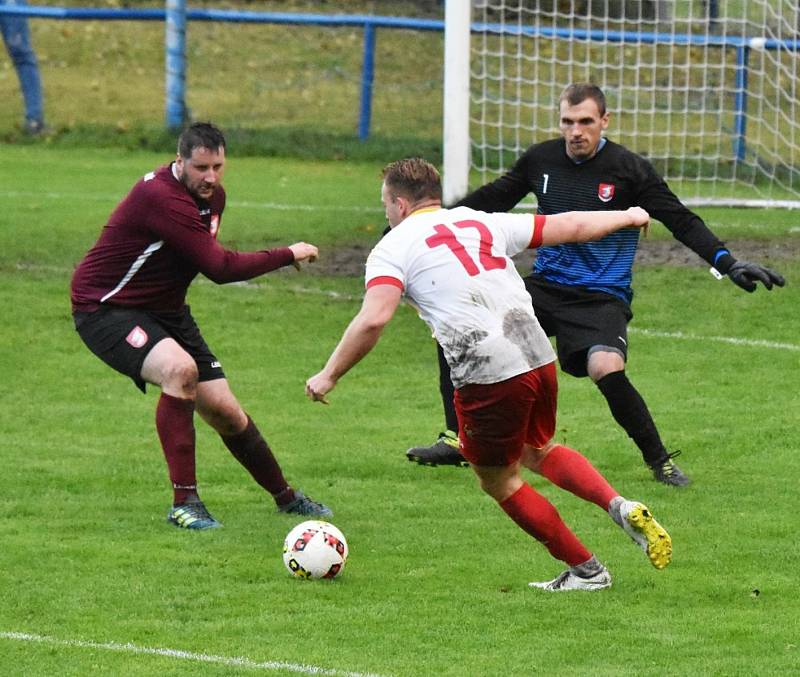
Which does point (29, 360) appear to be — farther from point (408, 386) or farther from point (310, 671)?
point (310, 671)

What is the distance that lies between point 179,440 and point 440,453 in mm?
1753

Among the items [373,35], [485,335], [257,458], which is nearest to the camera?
[485,335]

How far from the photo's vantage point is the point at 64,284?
44.0 ft

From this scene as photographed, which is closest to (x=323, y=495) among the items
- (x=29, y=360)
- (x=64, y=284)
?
(x=29, y=360)

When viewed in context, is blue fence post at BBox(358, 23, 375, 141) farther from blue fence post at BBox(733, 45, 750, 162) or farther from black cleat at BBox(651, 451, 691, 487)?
black cleat at BBox(651, 451, 691, 487)

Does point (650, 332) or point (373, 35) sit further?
point (373, 35)

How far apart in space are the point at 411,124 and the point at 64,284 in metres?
9.05

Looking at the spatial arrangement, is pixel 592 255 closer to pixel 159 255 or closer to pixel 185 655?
pixel 159 255

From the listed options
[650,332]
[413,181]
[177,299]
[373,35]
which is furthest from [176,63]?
[413,181]

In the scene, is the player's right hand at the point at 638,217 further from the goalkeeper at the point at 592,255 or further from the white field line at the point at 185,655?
the white field line at the point at 185,655

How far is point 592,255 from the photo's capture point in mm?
9000

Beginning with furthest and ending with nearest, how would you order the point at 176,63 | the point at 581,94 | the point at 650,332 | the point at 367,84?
1. the point at 367,84
2. the point at 176,63
3. the point at 650,332
4. the point at 581,94

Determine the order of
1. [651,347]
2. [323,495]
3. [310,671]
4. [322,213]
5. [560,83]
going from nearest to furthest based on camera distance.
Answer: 1. [310,671]
2. [323,495]
3. [651,347]
4. [322,213]
5. [560,83]

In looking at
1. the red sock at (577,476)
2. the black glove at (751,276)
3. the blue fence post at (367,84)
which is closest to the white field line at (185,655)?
the red sock at (577,476)
